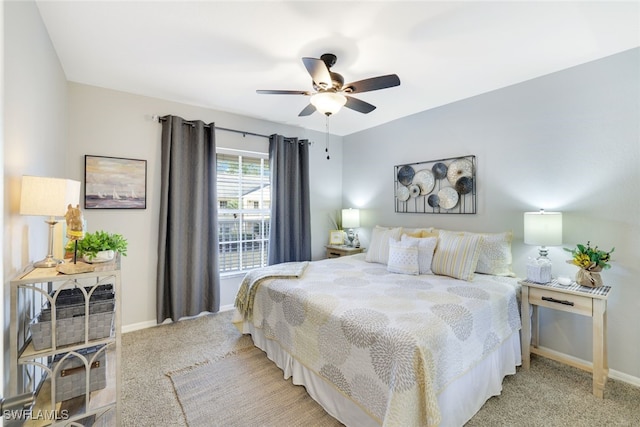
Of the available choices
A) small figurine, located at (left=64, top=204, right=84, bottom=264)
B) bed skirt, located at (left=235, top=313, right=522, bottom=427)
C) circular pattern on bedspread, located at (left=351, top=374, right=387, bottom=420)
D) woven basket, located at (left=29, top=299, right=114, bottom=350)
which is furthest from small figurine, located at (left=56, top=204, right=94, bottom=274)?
circular pattern on bedspread, located at (left=351, top=374, right=387, bottom=420)

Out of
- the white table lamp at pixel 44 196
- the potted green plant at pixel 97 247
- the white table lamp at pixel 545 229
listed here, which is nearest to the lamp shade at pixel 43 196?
the white table lamp at pixel 44 196

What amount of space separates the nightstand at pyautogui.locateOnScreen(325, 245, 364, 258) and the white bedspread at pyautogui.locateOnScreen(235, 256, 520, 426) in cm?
152

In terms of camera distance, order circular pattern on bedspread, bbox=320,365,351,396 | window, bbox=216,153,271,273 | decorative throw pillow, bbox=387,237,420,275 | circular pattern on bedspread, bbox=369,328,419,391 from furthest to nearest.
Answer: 1. window, bbox=216,153,271,273
2. decorative throw pillow, bbox=387,237,420,275
3. circular pattern on bedspread, bbox=320,365,351,396
4. circular pattern on bedspread, bbox=369,328,419,391

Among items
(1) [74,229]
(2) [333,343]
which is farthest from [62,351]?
(2) [333,343]

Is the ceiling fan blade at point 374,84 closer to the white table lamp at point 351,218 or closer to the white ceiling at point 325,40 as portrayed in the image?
the white ceiling at point 325,40

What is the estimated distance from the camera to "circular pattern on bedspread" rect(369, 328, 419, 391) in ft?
4.83

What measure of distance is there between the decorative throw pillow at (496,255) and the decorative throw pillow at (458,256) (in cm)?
14

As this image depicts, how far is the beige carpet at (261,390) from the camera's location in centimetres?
186

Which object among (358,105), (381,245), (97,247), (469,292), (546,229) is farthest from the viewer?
(381,245)

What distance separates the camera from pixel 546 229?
2400mm

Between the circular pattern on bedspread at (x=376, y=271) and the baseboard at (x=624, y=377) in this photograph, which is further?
the circular pattern on bedspread at (x=376, y=271)

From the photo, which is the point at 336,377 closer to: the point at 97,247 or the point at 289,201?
the point at 97,247

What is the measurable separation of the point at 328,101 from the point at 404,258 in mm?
1651

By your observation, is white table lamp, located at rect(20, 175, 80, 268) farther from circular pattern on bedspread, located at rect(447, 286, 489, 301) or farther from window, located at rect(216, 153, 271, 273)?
circular pattern on bedspread, located at rect(447, 286, 489, 301)
